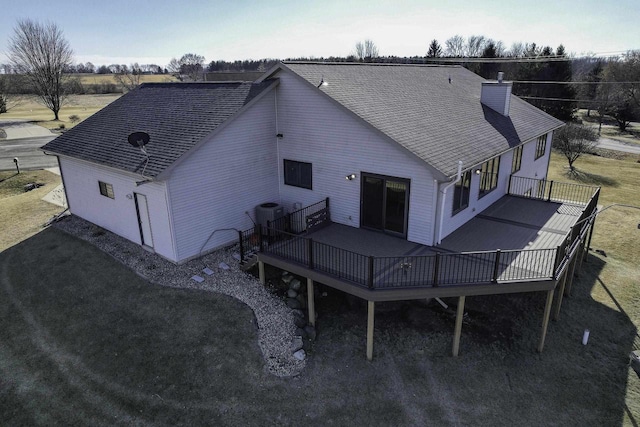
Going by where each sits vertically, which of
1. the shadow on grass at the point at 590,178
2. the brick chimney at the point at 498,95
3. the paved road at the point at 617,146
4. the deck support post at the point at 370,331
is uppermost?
the brick chimney at the point at 498,95

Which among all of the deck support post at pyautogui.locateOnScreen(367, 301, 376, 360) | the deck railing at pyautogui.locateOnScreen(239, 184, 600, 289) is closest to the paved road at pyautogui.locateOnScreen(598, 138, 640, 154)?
the deck railing at pyautogui.locateOnScreen(239, 184, 600, 289)

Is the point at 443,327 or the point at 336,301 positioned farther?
the point at 336,301

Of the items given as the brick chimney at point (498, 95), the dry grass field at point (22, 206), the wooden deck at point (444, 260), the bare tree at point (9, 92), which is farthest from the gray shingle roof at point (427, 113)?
the bare tree at point (9, 92)

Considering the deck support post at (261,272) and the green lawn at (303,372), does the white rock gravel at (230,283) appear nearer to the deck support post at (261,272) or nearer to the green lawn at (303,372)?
the deck support post at (261,272)

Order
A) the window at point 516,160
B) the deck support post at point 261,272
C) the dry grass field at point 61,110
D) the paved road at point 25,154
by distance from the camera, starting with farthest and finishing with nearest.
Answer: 1. the dry grass field at point 61,110
2. the paved road at point 25,154
3. the window at point 516,160
4. the deck support post at point 261,272

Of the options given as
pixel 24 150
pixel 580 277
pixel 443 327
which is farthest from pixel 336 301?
pixel 24 150

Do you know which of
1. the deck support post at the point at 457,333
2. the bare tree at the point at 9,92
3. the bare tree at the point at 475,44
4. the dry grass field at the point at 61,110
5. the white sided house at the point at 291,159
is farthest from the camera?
the bare tree at the point at 475,44

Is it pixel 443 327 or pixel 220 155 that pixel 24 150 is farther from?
pixel 443 327
